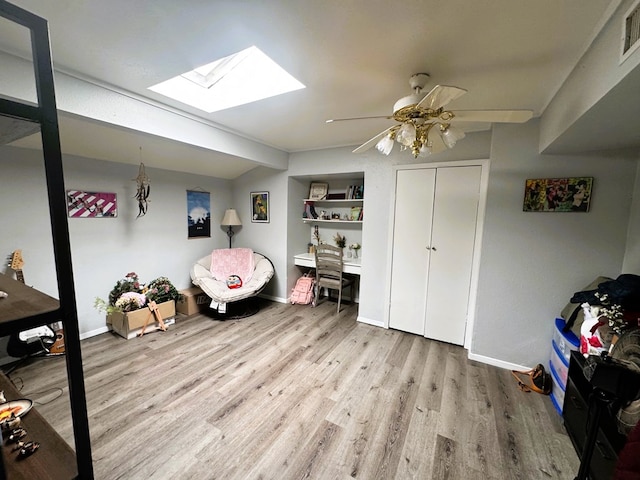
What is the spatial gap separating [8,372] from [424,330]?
13.1 ft

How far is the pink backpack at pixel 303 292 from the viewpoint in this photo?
4.02m

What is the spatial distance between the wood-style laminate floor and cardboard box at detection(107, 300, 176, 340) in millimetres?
127

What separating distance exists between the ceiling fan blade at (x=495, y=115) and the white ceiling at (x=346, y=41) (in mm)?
318

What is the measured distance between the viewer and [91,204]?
2842mm

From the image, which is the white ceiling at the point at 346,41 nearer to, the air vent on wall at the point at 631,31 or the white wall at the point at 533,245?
the air vent on wall at the point at 631,31

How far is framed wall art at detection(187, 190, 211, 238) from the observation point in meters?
3.87

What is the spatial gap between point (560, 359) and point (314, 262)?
112 inches

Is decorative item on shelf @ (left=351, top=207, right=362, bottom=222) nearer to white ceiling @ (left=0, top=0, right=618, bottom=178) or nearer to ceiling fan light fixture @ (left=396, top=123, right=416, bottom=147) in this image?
white ceiling @ (left=0, top=0, right=618, bottom=178)

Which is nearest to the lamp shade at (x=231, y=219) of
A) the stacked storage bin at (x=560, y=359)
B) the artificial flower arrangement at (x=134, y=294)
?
the artificial flower arrangement at (x=134, y=294)

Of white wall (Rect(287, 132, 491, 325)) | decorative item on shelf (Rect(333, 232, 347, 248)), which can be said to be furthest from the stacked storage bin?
decorative item on shelf (Rect(333, 232, 347, 248))

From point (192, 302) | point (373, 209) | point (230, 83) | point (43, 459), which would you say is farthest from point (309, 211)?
point (43, 459)

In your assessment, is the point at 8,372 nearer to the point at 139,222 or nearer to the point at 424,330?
the point at 139,222

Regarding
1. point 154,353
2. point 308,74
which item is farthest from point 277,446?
point 308,74

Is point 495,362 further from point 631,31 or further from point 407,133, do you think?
point 631,31
